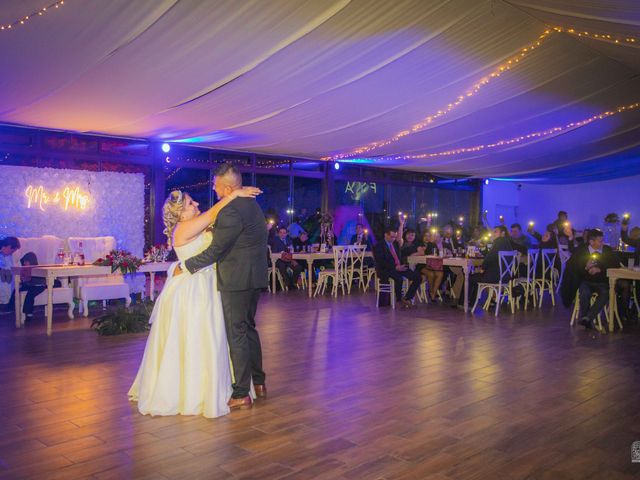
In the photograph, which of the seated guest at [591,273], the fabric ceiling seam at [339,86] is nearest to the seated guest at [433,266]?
the seated guest at [591,273]

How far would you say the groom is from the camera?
372 cm

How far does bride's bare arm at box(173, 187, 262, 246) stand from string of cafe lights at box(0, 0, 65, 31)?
2029 millimetres

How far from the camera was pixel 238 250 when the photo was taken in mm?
3834

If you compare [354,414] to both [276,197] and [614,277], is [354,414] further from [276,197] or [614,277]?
[276,197]

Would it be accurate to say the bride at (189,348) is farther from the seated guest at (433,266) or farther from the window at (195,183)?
the window at (195,183)

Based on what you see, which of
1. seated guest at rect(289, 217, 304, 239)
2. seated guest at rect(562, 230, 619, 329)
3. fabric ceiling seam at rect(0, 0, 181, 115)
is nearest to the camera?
fabric ceiling seam at rect(0, 0, 181, 115)

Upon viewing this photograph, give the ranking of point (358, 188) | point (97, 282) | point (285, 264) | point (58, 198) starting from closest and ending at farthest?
point (97, 282)
point (58, 198)
point (285, 264)
point (358, 188)

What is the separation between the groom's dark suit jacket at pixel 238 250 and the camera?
3.71m

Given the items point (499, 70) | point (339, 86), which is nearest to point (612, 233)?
point (499, 70)

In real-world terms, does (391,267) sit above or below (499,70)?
below

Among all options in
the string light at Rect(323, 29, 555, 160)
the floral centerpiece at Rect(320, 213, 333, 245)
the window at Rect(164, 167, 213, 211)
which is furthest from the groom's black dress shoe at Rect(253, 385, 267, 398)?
the floral centerpiece at Rect(320, 213, 333, 245)

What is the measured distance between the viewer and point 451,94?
747cm

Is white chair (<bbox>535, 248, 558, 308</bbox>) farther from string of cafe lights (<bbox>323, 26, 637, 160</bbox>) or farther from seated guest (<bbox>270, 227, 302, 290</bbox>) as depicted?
seated guest (<bbox>270, 227, 302, 290</bbox>)

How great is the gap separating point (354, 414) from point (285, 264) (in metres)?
7.64
